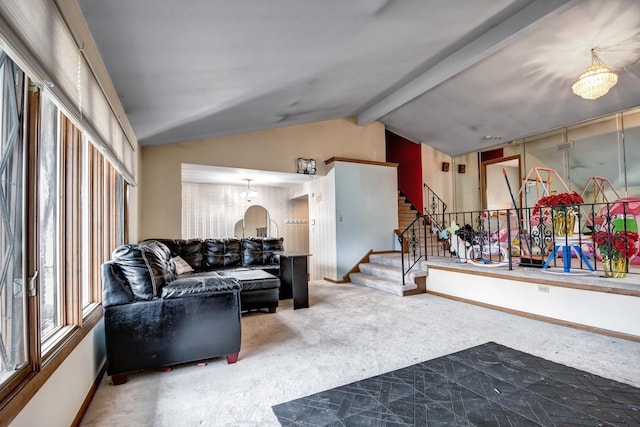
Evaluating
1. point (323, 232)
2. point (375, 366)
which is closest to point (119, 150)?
point (375, 366)

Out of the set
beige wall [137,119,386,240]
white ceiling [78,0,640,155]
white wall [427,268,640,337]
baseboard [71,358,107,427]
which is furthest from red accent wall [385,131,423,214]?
baseboard [71,358,107,427]

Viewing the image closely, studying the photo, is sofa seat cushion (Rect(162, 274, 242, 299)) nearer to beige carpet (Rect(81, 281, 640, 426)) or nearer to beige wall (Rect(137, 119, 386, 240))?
beige carpet (Rect(81, 281, 640, 426))

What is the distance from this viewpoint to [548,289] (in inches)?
143

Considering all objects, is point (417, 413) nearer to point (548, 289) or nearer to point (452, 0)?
point (548, 289)

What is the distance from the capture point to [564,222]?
368 centimetres

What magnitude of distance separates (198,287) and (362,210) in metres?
4.51

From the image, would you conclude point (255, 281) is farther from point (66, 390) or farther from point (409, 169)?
point (409, 169)

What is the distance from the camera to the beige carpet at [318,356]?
1.94 meters

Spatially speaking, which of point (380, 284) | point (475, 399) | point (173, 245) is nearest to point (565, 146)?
point (380, 284)

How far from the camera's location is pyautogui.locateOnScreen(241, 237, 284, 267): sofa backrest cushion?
5.10m

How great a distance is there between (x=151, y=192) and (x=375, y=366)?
4449 millimetres

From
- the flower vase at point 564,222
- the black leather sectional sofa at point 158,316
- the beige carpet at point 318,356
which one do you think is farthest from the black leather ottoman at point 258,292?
the flower vase at point 564,222

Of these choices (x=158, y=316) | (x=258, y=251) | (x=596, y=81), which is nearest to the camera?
(x=158, y=316)

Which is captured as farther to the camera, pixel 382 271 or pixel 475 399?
pixel 382 271
